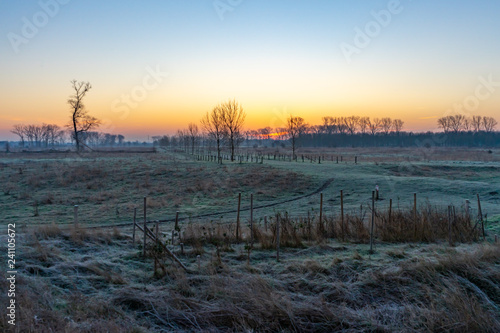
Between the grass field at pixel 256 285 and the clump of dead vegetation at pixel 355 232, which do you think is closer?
the grass field at pixel 256 285

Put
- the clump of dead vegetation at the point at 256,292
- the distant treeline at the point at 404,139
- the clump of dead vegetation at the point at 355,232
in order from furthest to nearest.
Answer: the distant treeline at the point at 404,139, the clump of dead vegetation at the point at 355,232, the clump of dead vegetation at the point at 256,292

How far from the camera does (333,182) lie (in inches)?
1161

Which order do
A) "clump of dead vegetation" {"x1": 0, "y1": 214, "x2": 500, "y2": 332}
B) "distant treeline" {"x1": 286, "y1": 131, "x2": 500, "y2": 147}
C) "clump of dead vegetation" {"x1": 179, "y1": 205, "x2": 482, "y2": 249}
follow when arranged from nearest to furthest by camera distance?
"clump of dead vegetation" {"x1": 0, "y1": 214, "x2": 500, "y2": 332} → "clump of dead vegetation" {"x1": 179, "y1": 205, "x2": 482, "y2": 249} → "distant treeline" {"x1": 286, "y1": 131, "x2": 500, "y2": 147}

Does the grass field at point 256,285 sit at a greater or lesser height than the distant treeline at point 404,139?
lesser

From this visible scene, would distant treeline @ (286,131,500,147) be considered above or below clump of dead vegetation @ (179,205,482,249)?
above

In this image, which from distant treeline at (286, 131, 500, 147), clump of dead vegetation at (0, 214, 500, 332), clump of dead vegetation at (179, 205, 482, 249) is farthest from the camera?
distant treeline at (286, 131, 500, 147)

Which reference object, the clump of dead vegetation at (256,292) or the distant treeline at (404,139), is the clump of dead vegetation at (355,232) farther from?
the distant treeline at (404,139)

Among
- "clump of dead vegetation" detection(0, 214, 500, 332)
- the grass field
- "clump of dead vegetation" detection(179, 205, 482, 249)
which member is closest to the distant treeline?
"clump of dead vegetation" detection(179, 205, 482, 249)

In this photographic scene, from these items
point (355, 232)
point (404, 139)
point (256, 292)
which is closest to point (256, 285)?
point (256, 292)

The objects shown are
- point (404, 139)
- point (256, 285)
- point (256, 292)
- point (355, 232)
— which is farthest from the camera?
point (404, 139)

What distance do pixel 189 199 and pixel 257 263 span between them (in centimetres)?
1636

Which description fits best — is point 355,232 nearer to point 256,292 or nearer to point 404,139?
point 256,292

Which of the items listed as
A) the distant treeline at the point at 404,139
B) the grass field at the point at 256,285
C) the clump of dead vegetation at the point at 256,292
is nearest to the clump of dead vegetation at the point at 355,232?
the grass field at the point at 256,285

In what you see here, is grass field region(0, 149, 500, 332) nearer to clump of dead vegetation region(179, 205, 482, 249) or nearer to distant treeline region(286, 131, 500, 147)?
clump of dead vegetation region(179, 205, 482, 249)
